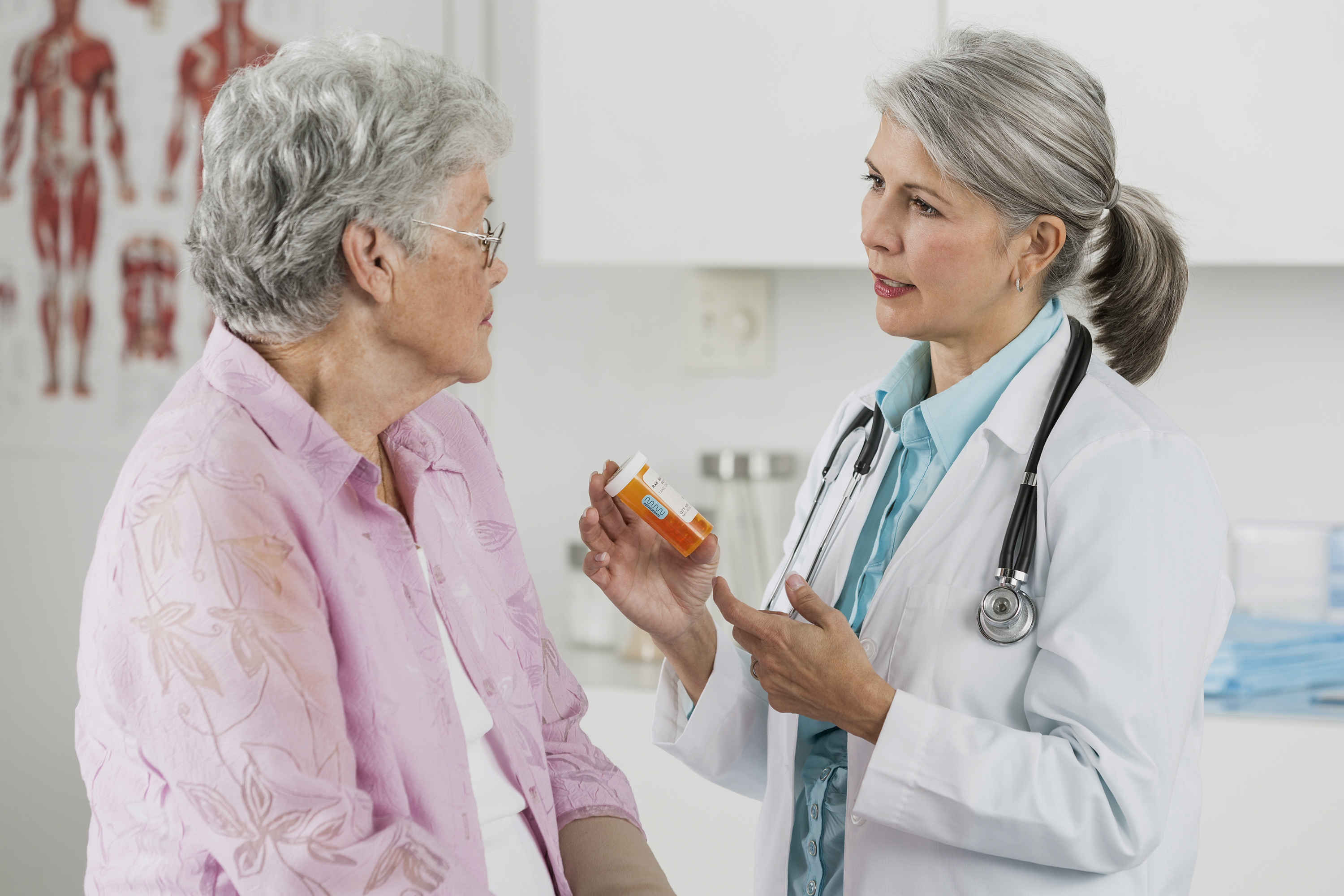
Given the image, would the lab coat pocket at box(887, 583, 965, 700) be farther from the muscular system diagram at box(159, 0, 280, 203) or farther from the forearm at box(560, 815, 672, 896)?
the muscular system diagram at box(159, 0, 280, 203)

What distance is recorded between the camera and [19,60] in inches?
95.0

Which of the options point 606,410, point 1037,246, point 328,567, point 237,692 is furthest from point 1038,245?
point 606,410

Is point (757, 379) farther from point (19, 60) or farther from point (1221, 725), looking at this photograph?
point (19, 60)

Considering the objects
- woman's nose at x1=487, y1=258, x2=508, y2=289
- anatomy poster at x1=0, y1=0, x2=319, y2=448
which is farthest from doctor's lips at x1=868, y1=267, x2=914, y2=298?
anatomy poster at x1=0, y1=0, x2=319, y2=448

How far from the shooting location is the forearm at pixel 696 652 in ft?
4.44

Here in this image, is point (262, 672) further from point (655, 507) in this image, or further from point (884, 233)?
point (884, 233)

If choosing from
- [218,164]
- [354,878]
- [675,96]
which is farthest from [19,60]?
[354,878]

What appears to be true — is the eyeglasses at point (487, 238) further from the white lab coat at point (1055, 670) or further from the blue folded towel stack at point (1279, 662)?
the blue folded towel stack at point (1279, 662)

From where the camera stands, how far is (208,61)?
240cm

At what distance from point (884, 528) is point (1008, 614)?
0.25 metres

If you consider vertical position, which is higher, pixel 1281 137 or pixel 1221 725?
pixel 1281 137

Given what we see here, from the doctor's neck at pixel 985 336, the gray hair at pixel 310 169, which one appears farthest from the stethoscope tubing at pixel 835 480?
the gray hair at pixel 310 169

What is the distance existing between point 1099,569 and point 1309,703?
1.16m

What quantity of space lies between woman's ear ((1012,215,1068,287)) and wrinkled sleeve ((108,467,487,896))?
2.57 ft
